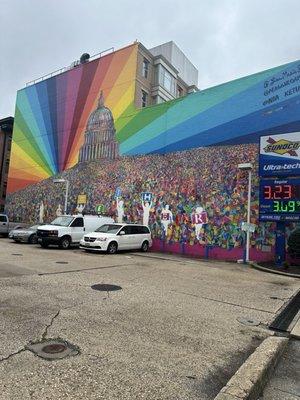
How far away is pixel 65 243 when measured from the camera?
2170cm

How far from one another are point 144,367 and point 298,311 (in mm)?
5020

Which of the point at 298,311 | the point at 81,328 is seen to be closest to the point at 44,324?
the point at 81,328

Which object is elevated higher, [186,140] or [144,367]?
[186,140]

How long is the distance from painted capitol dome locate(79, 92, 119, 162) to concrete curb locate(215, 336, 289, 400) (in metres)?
24.5

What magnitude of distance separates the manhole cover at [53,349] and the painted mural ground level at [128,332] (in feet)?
0.34

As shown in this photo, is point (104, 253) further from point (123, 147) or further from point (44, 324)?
point (44, 324)

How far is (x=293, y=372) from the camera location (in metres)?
5.03

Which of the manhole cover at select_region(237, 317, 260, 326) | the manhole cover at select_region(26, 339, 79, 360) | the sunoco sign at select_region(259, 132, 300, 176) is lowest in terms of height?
the manhole cover at select_region(26, 339, 79, 360)

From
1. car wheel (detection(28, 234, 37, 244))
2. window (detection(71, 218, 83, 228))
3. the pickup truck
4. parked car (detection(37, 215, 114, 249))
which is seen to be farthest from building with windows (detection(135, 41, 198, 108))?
the pickup truck

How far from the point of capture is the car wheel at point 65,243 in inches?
845

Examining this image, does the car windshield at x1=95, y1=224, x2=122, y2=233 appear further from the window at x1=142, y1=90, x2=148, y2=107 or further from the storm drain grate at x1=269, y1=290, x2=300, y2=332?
the window at x1=142, y1=90, x2=148, y2=107

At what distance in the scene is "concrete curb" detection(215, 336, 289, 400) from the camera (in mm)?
3941

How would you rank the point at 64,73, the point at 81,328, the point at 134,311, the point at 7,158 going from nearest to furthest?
the point at 81,328 < the point at 134,311 < the point at 64,73 < the point at 7,158

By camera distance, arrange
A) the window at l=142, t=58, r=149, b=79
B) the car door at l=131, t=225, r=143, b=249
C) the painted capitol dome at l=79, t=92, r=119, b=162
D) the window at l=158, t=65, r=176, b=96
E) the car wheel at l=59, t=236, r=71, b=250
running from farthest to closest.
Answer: the window at l=158, t=65, r=176, b=96
the window at l=142, t=58, r=149, b=79
the painted capitol dome at l=79, t=92, r=119, b=162
the car door at l=131, t=225, r=143, b=249
the car wheel at l=59, t=236, r=71, b=250
